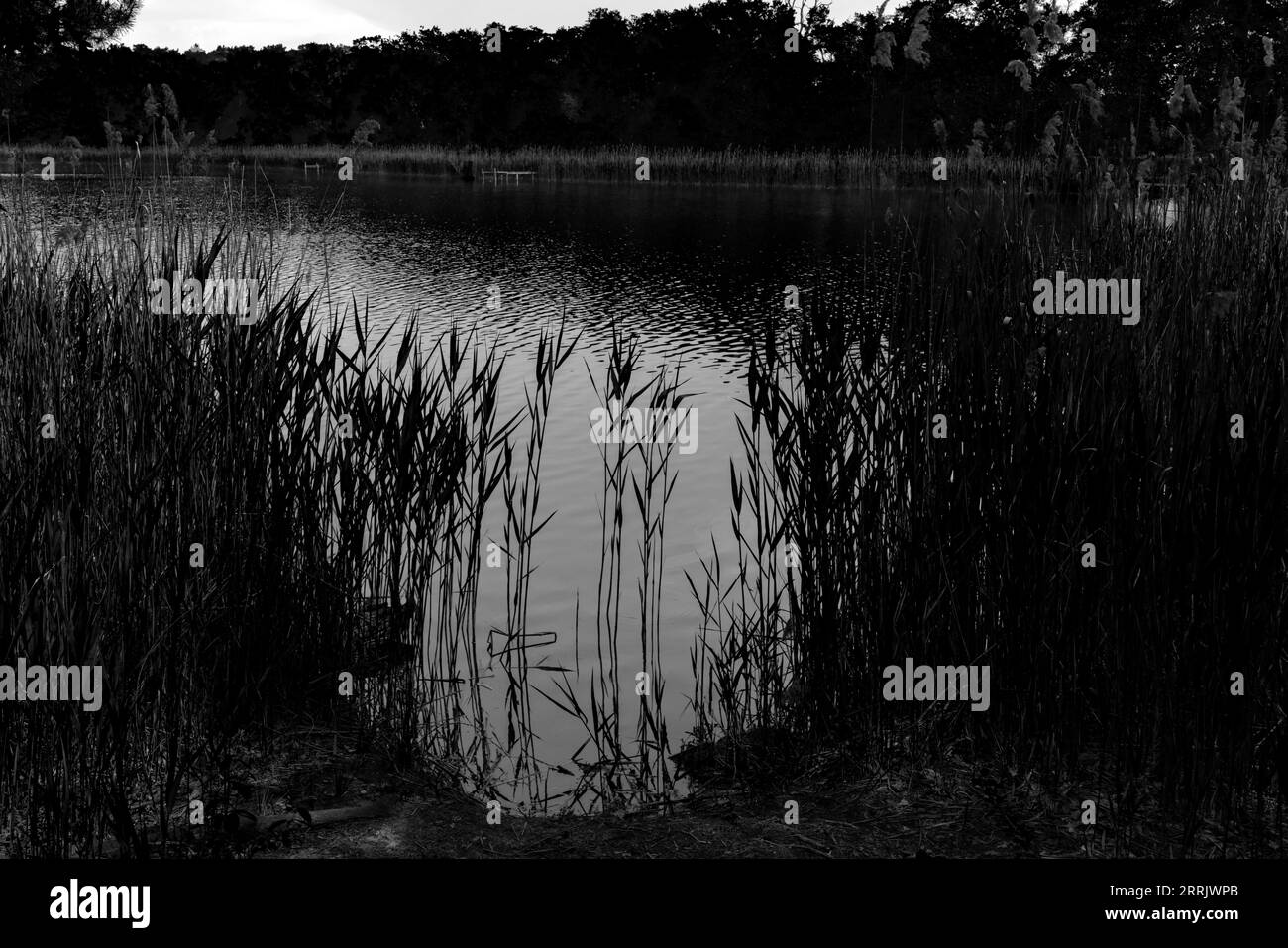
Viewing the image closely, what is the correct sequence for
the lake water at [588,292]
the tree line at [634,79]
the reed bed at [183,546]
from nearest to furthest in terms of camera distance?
the reed bed at [183,546] < the lake water at [588,292] < the tree line at [634,79]

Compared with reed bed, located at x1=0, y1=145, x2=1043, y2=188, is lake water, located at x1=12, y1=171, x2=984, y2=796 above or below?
below

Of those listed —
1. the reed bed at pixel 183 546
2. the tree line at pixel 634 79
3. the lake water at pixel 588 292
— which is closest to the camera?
the reed bed at pixel 183 546

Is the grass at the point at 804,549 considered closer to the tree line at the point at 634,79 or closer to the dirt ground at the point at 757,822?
the dirt ground at the point at 757,822

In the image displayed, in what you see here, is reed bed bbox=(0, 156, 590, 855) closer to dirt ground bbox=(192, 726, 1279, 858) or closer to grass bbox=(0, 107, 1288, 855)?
grass bbox=(0, 107, 1288, 855)

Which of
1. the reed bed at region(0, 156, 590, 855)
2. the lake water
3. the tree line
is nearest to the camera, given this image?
the reed bed at region(0, 156, 590, 855)

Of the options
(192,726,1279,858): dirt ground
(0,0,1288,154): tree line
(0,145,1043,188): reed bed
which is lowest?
(192,726,1279,858): dirt ground

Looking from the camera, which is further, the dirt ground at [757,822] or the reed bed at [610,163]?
the reed bed at [610,163]

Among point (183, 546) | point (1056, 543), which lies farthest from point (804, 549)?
point (183, 546)

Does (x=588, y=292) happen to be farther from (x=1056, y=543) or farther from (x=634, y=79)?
(x=634, y=79)

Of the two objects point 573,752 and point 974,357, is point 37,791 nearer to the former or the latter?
point 573,752

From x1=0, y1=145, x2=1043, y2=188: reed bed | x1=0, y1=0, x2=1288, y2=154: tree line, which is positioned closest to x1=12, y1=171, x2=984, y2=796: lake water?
x1=0, y1=145, x2=1043, y2=188: reed bed

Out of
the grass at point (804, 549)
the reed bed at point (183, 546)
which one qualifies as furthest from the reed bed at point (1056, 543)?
the reed bed at point (183, 546)

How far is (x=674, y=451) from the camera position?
24.6ft
